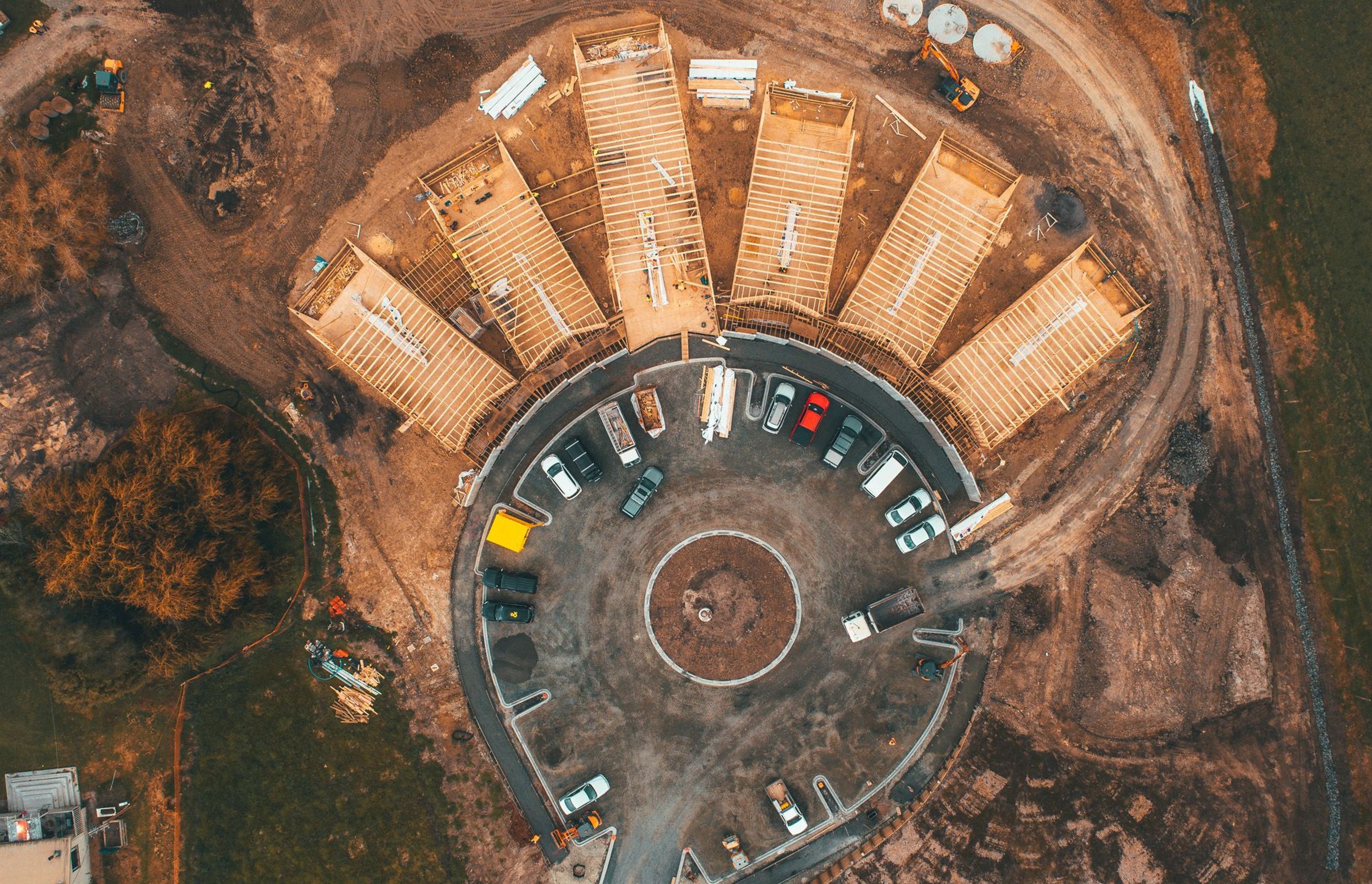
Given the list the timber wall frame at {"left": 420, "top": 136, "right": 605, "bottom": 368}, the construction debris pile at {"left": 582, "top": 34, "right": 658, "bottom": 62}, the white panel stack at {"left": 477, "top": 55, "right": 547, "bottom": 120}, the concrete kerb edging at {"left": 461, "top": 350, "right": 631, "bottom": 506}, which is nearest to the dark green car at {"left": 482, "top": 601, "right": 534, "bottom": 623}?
the concrete kerb edging at {"left": 461, "top": 350, "right": 631, "bottom": 506}

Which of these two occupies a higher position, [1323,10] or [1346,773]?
[1323,10]

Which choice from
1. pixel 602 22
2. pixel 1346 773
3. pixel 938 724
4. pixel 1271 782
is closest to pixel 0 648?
pixel 602 22

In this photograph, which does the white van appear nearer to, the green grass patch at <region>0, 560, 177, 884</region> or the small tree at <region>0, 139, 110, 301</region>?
the green grass patch at <region>0, 560, 177, 884</region>

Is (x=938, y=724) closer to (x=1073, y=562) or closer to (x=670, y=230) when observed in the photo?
(x=1073, y=562)

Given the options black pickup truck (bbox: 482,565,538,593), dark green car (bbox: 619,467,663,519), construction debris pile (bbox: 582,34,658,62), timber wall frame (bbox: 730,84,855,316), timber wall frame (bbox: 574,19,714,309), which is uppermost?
construction debris pile (bbox: 582,34,658,62)

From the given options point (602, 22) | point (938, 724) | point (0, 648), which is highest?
point (602, 22)
